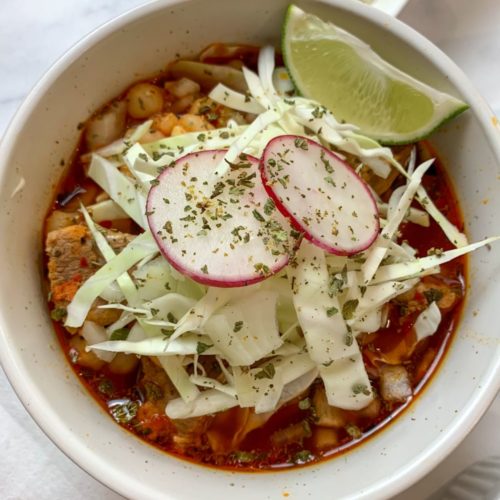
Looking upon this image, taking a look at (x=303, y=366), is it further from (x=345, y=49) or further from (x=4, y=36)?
(x=4, y=36)

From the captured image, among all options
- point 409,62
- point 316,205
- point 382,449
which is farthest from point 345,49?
point 382,449

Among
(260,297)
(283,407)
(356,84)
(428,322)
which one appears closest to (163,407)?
(283,407)

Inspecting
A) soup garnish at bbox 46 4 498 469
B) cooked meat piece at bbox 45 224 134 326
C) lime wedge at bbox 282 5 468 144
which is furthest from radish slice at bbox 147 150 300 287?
lime wedge at bbox 282 5 468 144

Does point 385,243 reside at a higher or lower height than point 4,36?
higher

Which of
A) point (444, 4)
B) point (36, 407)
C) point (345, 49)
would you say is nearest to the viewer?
point (36, 407)

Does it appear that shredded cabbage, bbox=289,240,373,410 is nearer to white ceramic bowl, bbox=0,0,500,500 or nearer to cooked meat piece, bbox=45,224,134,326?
white ceramic bowl, bbox=0,0,500,500

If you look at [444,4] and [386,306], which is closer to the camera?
[386,306]

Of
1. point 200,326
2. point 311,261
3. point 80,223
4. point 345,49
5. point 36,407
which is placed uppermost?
point 345,49

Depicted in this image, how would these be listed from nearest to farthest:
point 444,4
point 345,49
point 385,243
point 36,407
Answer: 1. point 36,407
2. point 385,243
3. point 345,49
4. point 444,4
